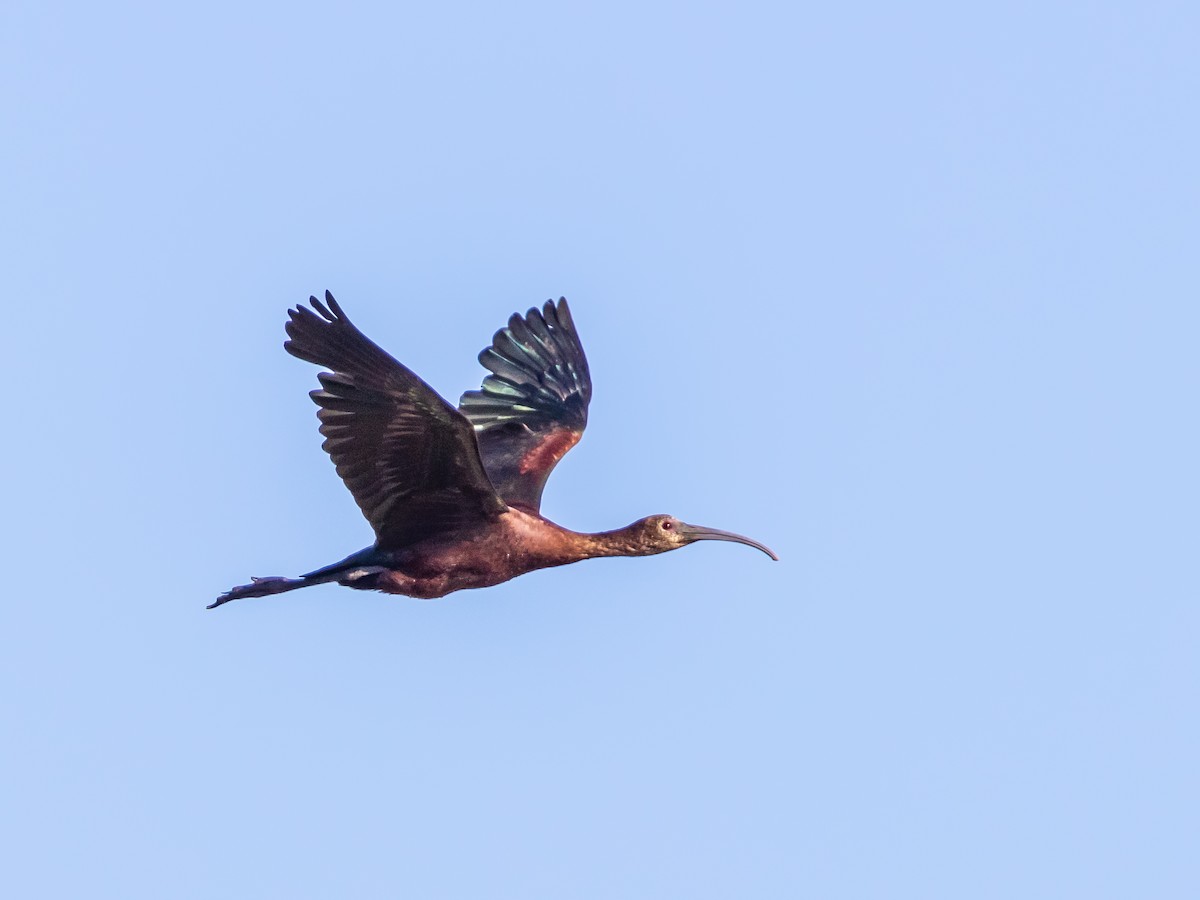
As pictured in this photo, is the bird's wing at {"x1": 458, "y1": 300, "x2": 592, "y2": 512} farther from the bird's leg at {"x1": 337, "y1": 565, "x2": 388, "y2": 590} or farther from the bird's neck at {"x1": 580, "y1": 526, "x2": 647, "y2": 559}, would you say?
the bird's leg at {"x1": 337, "y1": 565, "x2": 388, "y2": 590}

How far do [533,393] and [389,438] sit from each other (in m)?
5.01

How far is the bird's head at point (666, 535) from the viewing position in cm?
1959

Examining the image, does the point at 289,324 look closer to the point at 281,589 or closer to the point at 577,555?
the point at 281,589

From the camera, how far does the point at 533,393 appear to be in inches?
872

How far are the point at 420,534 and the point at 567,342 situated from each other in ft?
15.7

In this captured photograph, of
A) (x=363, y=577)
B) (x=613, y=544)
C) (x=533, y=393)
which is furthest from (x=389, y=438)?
(x=533, y=393)

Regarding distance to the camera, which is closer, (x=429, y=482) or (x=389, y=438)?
(x=389, y=438)

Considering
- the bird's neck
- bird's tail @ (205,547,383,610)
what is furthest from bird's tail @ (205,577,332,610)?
the bird's neck

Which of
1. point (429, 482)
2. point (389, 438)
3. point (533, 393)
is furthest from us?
point (533, 393)

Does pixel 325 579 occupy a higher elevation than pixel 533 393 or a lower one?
lower

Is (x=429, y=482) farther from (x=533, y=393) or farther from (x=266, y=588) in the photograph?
(x=533, y=393)

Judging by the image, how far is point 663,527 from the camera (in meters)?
19.7

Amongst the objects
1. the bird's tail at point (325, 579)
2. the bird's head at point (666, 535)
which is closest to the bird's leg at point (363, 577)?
the bird's tail at point (325, 579)

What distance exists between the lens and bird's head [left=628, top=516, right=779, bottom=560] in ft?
64.3
